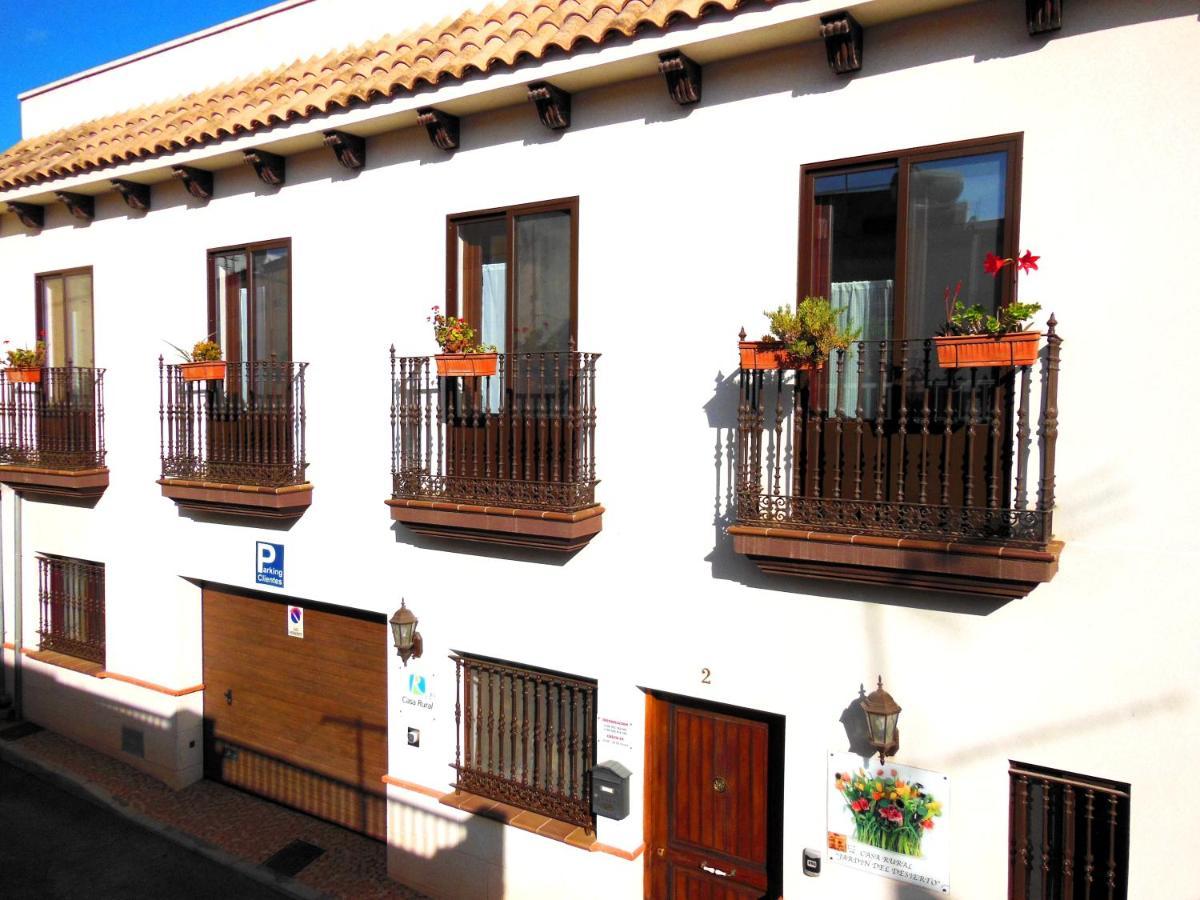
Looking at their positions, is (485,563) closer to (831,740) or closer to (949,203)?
(831,740)

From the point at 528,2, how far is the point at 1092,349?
536 centimetres

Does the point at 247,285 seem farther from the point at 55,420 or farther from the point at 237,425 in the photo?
the point at 55,420

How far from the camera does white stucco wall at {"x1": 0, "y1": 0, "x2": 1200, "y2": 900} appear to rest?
4793 millimetres

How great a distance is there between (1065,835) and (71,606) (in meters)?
11.5

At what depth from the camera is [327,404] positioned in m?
8.19

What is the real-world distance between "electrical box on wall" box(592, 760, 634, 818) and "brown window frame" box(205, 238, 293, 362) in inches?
197

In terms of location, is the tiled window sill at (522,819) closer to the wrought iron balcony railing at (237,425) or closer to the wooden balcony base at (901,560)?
the wooden balcony base at (901,560)

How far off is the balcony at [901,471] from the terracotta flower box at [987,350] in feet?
0.52

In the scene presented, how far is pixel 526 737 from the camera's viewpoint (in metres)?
7.26

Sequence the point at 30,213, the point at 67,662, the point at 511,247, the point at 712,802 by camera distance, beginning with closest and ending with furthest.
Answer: the point at 712,802 → the point at 511,247 → the point at 30,213 → the point at 67,662

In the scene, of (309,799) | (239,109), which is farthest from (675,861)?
(239,109)

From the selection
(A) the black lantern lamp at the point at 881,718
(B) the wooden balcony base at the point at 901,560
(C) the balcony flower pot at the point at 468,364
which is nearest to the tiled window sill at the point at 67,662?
(C) the balcony flower pot at the point at 468,364

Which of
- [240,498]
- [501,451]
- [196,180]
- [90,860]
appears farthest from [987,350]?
[90,860]

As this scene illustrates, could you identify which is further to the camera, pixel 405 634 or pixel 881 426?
pixel 405 634
